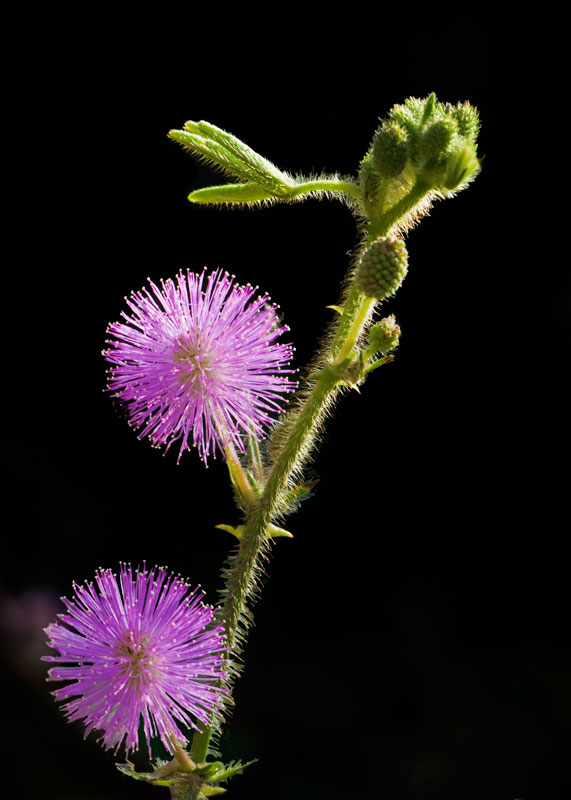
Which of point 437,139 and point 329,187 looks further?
point 329,187

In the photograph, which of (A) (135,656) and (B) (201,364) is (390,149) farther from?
(A) (135,656)

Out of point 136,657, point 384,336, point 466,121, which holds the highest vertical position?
point 466,121

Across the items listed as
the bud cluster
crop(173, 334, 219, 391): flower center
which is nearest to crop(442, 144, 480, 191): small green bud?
the bud cluster

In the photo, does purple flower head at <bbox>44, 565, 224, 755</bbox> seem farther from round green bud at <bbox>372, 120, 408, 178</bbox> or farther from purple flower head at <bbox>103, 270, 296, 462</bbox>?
round green bud at <bbox>372, 120, 408, 178</bbox>

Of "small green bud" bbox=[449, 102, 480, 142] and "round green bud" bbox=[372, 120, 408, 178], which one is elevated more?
"small green bud" bbox=[449, 102, 480, 142]

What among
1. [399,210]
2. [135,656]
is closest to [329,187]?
[399,210]

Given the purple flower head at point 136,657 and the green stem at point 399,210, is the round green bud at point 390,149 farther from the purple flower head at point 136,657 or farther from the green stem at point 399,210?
the purple flower head at point 136,657

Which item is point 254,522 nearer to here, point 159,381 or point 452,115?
point 159,381
